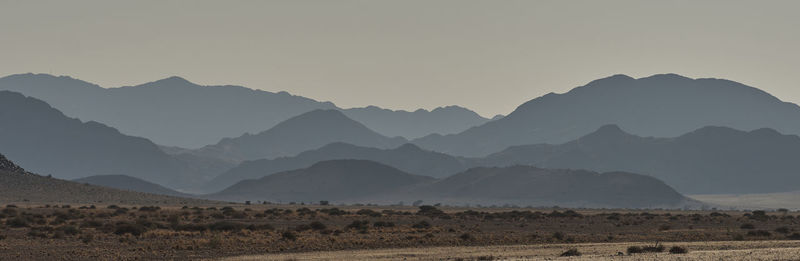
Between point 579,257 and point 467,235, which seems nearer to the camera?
point 579,257

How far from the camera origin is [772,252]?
4353 centimetres

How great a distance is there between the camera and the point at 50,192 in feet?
489

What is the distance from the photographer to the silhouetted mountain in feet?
467

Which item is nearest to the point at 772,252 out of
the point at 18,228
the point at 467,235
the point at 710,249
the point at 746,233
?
the point at 710,249

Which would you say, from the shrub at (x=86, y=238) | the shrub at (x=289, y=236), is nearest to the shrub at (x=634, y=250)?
the shrub at (x=289, y=236)

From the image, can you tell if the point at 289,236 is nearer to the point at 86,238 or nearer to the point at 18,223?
the point at 86,238

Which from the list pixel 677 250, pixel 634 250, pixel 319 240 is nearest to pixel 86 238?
pixel 319 240

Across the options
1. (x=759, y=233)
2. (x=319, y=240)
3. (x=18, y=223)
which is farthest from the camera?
(x=18, y=223)

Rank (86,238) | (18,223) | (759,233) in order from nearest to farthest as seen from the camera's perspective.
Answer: (86,238), (759,233), (18,223)

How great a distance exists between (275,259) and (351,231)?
20153 mm

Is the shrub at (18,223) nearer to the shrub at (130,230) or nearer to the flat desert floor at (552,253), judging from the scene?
the shrub at (130,230)

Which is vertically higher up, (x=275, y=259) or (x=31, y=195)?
(x=31, y=195)

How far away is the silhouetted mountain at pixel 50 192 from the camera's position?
142250 millimetres

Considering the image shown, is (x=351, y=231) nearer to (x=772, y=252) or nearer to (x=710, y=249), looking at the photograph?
(x=710, y=249)
